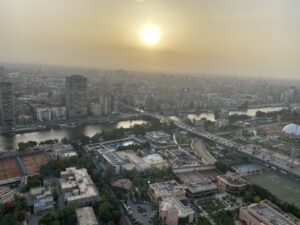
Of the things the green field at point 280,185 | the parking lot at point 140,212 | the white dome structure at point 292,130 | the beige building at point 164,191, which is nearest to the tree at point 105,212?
the parking lot at point 140,212

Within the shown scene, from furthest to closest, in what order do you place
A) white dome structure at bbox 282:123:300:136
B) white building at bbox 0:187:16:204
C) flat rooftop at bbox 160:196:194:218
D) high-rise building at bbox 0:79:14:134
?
white dome structure at bbox 282:123:300:136 < high-rise building at bbox 0:79:14:134 < white building at bbox 0:187:16:204 < flat rooftop at bbox 160:196:194:218

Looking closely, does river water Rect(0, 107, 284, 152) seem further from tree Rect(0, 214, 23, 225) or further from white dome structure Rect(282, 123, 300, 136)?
white dome structure Rect(282, 123, 300, 136)

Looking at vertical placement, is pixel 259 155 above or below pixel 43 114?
below

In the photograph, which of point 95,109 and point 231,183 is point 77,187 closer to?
point 231,183

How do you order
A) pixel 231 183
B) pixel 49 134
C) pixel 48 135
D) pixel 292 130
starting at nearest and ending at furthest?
pixel 231 183 < pixel 48 135 < pixel 49 134 < pixel 292 130

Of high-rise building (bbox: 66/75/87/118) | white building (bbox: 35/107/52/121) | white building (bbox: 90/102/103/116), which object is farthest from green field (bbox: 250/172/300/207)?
white building (bbox: 35/107/52/121)

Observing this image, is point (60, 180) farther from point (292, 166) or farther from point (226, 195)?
point (292, 166)

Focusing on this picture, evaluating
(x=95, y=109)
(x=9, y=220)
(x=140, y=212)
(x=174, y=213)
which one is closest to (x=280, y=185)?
(x=174, y=213)
